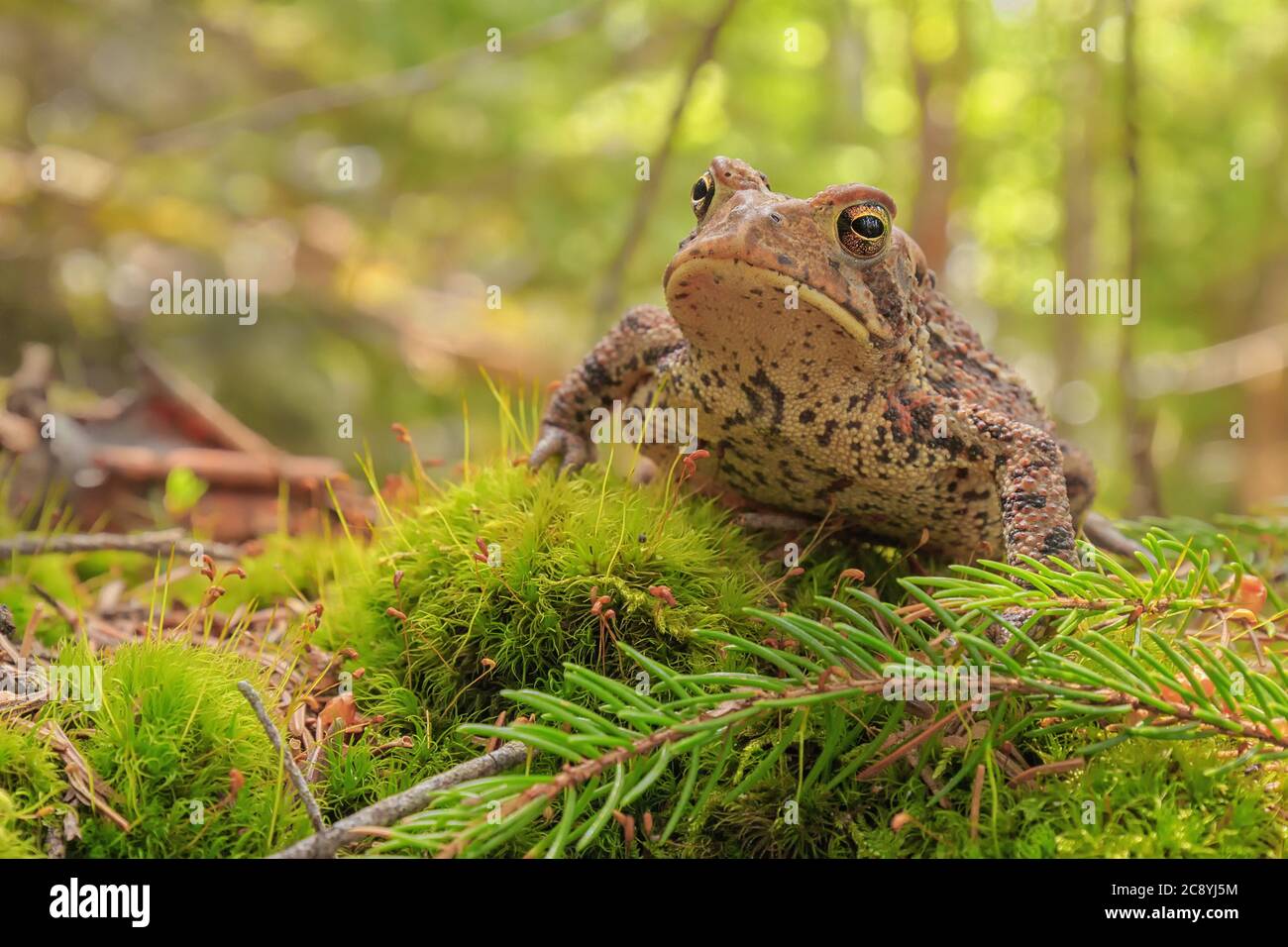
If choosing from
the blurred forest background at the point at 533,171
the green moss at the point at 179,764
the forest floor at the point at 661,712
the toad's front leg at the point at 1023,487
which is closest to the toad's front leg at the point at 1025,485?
the toad's front leg at the point at 1023,487

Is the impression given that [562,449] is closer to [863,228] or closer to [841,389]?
[841,389]

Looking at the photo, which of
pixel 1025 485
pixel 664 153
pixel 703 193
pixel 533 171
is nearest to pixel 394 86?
pixel 664 153

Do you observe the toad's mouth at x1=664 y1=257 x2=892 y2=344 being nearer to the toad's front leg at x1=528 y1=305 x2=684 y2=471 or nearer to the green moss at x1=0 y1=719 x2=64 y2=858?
the toad's front leg at x1=528 y1=305 x2=684 y2=471

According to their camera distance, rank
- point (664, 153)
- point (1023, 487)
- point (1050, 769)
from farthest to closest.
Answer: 1. point (664, 153)
2. point (1023, 487)
3. point (1050, 769)

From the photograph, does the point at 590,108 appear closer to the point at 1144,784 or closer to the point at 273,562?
the point at 273,562

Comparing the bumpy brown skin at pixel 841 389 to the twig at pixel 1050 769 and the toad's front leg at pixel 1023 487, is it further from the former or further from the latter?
the twig at pixel 1050 769
